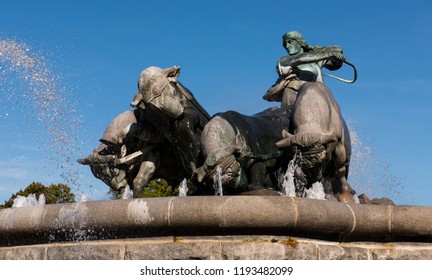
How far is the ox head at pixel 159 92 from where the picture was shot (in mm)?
8359

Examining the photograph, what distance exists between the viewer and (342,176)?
8.51m

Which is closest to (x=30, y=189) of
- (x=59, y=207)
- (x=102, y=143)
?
(x=102, y=143)

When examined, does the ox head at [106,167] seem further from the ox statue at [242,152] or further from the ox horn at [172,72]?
the ox statue at [242,152]

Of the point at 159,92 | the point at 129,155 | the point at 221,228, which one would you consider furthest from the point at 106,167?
the point at 221,228

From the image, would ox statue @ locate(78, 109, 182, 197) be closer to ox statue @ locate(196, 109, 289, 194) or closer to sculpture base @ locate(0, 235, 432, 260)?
ox statue @ locate(196, 109, 289, 194)

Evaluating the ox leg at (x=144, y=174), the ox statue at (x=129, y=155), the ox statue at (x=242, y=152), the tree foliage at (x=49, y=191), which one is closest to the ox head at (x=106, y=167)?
the ox statue at (x=129, y=155)

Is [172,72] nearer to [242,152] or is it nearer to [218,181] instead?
[242,152]

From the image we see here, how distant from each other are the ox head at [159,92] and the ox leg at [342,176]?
6.15 ft

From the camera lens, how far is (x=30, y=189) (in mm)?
40594

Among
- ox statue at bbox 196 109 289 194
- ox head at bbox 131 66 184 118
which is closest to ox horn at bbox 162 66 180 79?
ox head at bbox 131 66 184 118

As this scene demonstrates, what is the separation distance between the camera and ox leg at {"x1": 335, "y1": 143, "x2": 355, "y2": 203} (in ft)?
27.1
